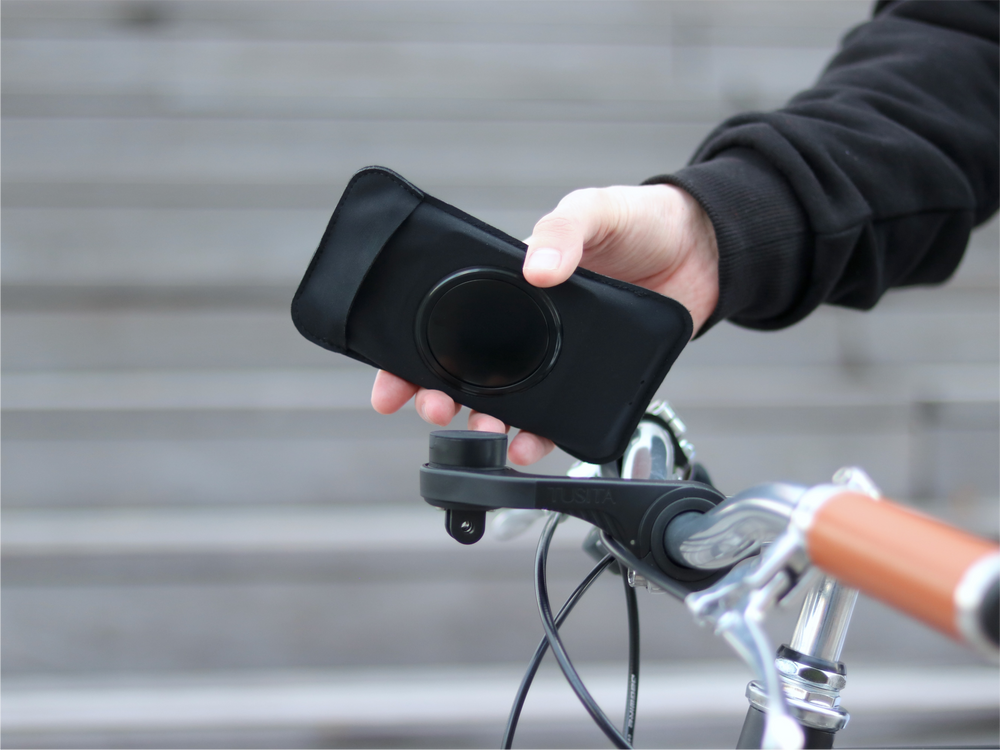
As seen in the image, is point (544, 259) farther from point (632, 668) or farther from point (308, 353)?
point (308, 353)

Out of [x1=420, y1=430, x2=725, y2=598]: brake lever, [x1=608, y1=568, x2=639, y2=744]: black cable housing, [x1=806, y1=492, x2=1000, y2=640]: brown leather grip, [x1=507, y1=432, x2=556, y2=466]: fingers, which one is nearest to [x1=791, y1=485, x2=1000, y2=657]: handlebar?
[x1=806, y1=492, x2=1000, y2=640]: brown leather grip

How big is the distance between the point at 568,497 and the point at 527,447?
209mm

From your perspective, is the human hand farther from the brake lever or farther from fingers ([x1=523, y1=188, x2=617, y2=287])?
the brake lever

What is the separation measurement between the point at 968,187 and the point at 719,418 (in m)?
0.92

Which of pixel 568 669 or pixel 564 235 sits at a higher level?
pixel 564 235

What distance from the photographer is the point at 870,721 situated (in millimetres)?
1394

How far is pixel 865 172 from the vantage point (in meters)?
0.69

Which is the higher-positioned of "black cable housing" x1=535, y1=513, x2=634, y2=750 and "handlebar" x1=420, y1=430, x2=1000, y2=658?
"handlebar" x1=420, y1=430, x2=1000, y2=658

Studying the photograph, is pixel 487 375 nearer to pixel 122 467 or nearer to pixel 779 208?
pixel 779 208

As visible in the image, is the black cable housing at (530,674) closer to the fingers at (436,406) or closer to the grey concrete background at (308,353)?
the fingers at (436,406)

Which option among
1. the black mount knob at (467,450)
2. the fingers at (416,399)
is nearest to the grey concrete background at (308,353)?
the fingers at (416,399)

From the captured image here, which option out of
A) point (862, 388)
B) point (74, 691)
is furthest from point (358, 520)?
point (862, 388)

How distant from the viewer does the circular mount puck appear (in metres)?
0.49

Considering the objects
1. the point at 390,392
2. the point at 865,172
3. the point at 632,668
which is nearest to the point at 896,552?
the point at 632,668
